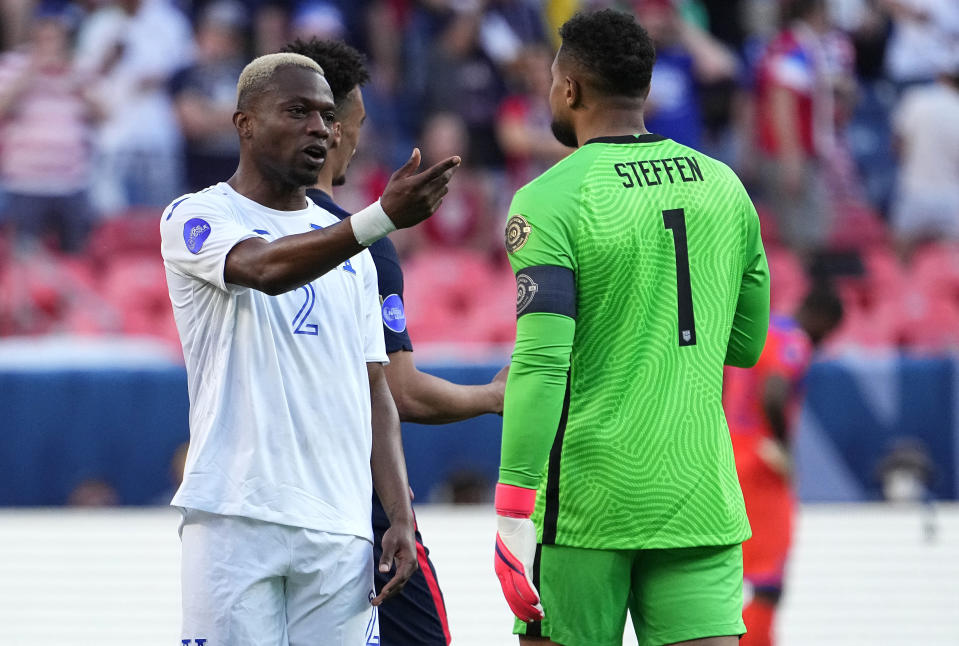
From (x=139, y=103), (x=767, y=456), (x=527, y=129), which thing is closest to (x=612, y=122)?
(x=767, y=456)

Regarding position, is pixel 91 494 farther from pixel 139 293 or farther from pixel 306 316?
pixel 306 316

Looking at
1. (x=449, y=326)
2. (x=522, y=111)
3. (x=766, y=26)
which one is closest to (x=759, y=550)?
(x=449, y=326)

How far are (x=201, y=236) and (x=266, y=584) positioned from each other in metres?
0.77

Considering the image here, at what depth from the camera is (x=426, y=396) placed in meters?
3.91

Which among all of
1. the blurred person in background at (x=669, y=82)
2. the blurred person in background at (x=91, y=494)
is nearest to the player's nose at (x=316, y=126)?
the blurred person in background at (x=91, y=494)

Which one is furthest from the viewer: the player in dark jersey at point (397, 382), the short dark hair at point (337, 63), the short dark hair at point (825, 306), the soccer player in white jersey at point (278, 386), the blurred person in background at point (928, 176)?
the blurred person in background at point (928, 176)

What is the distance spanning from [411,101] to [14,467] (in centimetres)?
463

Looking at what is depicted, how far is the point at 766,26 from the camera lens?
42.2 feet

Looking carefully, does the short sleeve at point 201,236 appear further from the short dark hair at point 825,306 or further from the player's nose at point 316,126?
the short dark hair at point 825,306

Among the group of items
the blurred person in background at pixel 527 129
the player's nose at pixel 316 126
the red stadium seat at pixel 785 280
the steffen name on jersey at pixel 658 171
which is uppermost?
the blurred person in background at pixel 527 129

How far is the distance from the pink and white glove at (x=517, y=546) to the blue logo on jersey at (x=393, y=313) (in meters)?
0.77

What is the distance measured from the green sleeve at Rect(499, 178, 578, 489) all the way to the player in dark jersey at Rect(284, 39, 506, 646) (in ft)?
1.98

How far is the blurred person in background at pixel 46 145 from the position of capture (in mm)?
10898

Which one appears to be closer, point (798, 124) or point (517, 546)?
point (517, 546)
